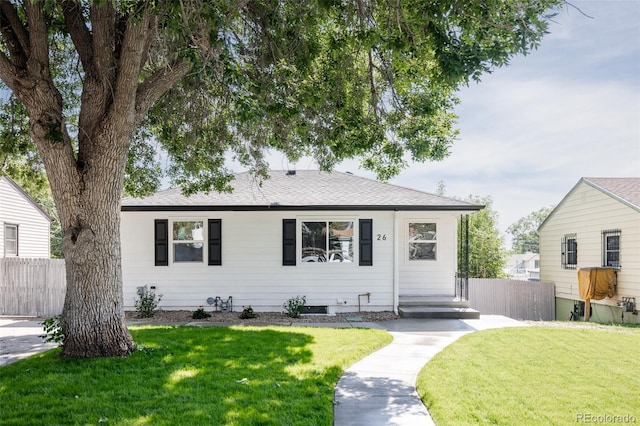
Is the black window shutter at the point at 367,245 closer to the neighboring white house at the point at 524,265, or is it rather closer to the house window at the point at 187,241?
the house window at the point at 187,241

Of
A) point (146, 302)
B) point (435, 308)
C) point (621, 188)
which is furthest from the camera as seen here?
point (621, 188)

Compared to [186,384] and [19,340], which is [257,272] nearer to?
[19,340]

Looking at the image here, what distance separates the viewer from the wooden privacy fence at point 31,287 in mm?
11562

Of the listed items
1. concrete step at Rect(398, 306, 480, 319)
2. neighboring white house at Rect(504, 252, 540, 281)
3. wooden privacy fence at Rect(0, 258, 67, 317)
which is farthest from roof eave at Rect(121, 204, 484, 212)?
neighboring white house at Rect(504, 252, 540, 281)

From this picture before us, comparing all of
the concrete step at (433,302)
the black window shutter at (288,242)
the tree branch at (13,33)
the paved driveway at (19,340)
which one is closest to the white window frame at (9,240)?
the paved driveway at (19,340)

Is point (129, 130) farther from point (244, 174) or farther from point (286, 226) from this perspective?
point (244, 174)

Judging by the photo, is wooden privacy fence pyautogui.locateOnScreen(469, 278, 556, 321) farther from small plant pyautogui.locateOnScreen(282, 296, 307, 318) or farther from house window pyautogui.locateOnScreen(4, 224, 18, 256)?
house window pyautogui.locateOnScreen(4, 224, 18, 256)

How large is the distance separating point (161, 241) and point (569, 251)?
13197mm

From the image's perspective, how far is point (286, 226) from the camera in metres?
11.4

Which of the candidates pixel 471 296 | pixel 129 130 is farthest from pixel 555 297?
pixel 129 130

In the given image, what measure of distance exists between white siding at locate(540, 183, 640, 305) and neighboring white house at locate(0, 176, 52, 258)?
65.1 ft

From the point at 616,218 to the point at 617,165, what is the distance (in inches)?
777

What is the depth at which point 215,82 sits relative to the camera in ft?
21.2

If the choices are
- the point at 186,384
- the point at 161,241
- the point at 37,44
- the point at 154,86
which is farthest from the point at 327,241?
the point at 37,44
